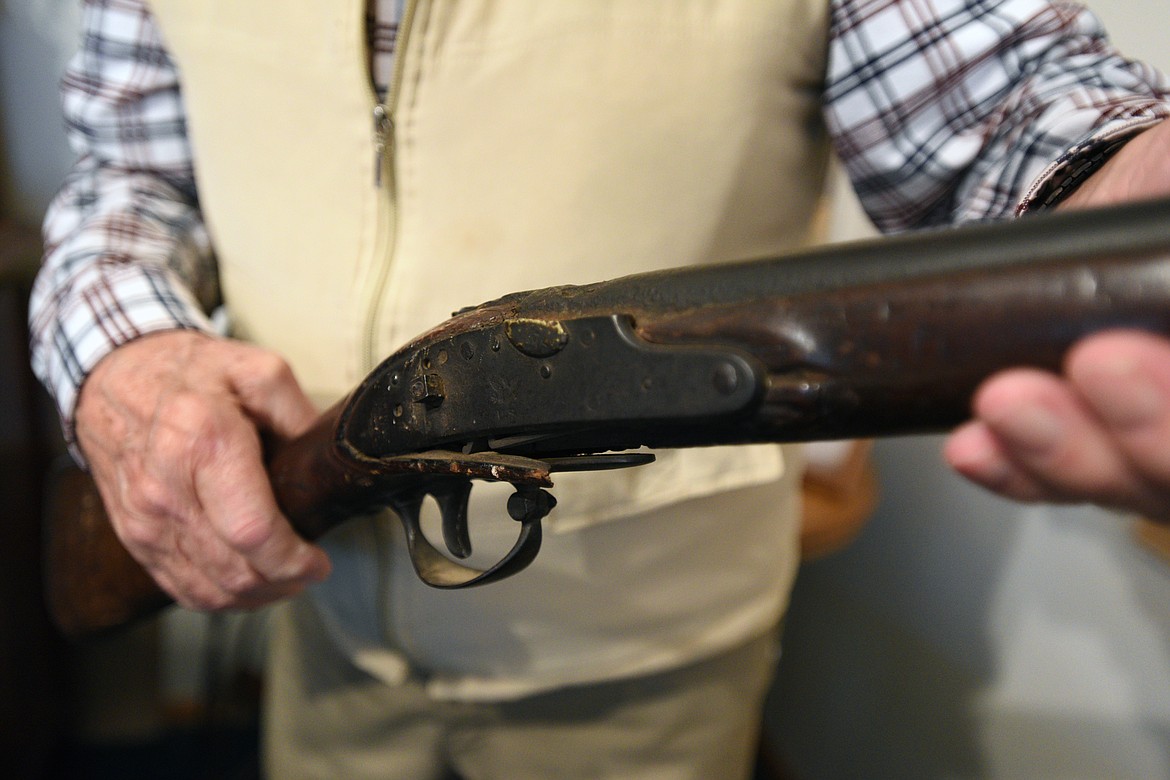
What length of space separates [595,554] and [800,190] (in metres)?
0.46

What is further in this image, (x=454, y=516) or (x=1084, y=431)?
(x=454, y=516)

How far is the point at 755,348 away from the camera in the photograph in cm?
42

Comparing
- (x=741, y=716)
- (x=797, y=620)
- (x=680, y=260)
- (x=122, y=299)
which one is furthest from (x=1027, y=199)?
(x=797, y=620)

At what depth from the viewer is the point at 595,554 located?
2.76 feet

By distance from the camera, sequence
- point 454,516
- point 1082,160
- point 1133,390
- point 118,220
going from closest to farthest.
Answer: point 1133,390, point 1082,160, point 454,516, point 118,220

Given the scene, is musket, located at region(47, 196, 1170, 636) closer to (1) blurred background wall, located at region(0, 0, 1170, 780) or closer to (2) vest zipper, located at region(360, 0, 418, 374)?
(2) vest zipper, located at region(360, 0, 418, 374)

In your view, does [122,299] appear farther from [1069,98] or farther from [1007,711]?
[1007,711]

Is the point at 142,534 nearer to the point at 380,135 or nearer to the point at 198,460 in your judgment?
the point at 198,460

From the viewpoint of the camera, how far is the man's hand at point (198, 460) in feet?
2.33

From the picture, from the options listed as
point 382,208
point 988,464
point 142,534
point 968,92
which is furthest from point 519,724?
point 968,92

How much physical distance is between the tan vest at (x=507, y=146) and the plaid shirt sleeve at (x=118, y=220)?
15cm

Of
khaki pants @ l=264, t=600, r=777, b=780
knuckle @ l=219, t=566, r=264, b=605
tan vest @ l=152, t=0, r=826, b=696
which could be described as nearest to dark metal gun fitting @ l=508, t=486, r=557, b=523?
tan vest @ l=152, t=0, r=826, b=696

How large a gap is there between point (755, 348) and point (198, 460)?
21.3 inches

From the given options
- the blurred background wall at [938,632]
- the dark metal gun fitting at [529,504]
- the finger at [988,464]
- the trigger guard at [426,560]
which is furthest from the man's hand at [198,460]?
the blurred background wall at [938,632]
